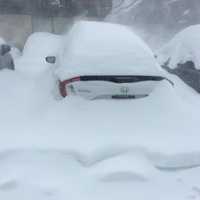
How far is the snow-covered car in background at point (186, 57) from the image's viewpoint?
9367 mm

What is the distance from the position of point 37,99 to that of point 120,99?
1425 millimetres

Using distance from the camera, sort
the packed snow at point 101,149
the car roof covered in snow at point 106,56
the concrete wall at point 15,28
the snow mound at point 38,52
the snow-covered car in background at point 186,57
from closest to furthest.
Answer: the packed snow at point 101,149 < the car roof covered in snow at point 106,56 < the snow-covered car in background at point 186,57 < the snow mound at point 38,52 < the concrete wall at point 15,28

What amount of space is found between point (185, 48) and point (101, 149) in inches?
210

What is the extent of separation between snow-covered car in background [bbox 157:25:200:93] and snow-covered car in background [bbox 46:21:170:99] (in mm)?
2742

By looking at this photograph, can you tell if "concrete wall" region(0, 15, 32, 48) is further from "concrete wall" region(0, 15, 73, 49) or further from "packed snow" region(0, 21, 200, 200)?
"packed snow" region(0, 21, 200, 200)

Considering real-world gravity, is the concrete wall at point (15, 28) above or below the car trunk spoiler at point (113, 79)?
below

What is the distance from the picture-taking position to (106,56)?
652 centimetres

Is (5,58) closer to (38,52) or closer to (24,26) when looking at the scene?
(38,52)


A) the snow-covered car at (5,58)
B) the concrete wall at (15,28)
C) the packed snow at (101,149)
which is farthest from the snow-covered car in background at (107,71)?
the concrete wall at (15,28)

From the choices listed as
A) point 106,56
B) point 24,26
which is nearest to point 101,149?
point 106,56

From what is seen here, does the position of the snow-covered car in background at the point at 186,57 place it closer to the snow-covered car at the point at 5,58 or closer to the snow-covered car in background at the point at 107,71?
the snow-covered car in background at the point at 107,71

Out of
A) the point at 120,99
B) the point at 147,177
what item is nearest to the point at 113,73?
the point at 120,99

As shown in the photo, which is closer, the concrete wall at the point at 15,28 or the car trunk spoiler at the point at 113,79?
the car trunk spoiler at the point at 113,79

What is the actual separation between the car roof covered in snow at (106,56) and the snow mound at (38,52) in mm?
4376
